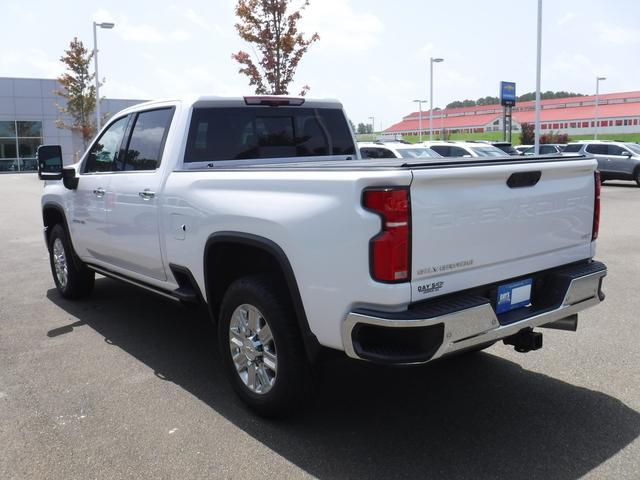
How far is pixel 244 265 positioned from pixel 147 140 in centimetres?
164

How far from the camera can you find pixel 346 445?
3.55 m

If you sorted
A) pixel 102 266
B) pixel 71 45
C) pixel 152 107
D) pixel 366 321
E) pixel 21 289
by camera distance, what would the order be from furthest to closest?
pixel 71 45 → pixel 21 289 → pixel 102 266 → pixel 152 107 → pixel 366 321

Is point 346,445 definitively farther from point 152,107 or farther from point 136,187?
point 152,107

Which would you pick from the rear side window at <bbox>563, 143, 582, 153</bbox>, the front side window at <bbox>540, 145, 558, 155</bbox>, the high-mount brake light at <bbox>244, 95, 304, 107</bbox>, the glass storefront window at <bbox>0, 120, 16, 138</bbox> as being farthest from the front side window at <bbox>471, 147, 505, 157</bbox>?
the glass storefront window at <bbox>0, 120, 16, 138</bbox>

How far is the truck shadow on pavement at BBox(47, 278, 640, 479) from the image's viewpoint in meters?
3.32

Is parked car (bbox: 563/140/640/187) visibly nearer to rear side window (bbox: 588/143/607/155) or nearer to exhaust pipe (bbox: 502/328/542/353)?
rear side window (bbox: 588/143/607/155)

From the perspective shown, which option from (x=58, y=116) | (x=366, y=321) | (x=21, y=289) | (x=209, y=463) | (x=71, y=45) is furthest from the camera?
(x=58, y=116)

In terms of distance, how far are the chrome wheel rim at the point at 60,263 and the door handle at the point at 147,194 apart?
232 centimetres

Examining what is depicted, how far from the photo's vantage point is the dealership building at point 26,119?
4731cm

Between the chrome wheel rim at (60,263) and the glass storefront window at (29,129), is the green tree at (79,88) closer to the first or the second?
the glass storefront window at (29,129)

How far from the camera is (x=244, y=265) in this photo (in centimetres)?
417

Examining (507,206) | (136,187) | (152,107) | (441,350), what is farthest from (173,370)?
(507,206)

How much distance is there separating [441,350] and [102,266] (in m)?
3.88

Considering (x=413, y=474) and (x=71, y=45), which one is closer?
(x=413, y=474)
